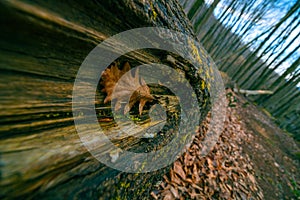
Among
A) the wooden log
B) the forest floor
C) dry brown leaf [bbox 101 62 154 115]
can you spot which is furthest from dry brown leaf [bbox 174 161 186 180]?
the wooden log

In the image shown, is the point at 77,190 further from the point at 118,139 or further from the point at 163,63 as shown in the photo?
the point at 163,63

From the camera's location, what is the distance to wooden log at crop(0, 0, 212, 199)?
55 centimetres

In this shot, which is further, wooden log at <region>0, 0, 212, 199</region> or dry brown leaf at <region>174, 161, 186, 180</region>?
dry brown leaf at <region>174, 161, 186, 180</region>

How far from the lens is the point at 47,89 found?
711 mm

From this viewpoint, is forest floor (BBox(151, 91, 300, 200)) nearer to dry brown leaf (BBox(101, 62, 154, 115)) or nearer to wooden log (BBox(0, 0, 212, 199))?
dry brown leaf (BBox(101, 62, 154, 115))

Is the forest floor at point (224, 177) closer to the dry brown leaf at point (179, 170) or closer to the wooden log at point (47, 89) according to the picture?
the dry brown leaf at point (179, 170)

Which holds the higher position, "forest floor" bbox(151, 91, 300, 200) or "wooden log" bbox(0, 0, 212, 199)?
"wooden log" bbox(0, 0, 212, 199)

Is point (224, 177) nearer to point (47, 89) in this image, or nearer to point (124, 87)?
point (124, 87)

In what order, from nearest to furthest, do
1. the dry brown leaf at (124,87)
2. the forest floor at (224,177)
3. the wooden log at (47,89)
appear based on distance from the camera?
the wooden log at (47,89)
the dry brown leaf at (124,87)
the forest floor at (224,177)

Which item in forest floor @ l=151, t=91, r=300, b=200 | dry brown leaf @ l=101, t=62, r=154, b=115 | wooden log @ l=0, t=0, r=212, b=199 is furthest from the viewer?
forest floor @ l=151, t=91, r=300, b=200

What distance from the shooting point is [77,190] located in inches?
31.8

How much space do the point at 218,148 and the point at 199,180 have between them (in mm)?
1175

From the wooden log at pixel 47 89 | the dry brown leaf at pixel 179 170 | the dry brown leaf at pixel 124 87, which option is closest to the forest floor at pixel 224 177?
the dry brown leaf at pixel 179 170

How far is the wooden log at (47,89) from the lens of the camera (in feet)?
1.80
